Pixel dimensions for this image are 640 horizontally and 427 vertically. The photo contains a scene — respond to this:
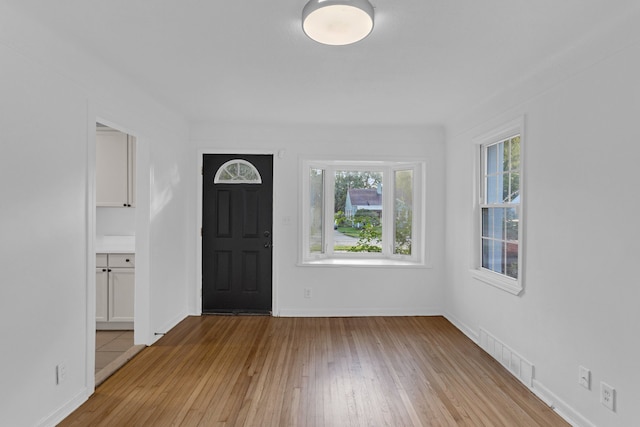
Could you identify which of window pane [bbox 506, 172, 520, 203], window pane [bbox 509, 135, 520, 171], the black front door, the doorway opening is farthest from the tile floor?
window pane [bbox 509, 135, 520, 171]

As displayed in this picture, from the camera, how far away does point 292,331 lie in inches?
155

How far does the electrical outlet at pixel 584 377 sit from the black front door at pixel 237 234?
320 centimetres

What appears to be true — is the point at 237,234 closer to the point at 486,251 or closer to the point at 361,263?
the point at 361,263

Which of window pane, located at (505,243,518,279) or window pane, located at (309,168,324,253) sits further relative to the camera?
window pane, located at (309,168,324,253)

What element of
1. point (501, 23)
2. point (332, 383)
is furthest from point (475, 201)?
point (332, 383)

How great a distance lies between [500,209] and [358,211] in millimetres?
2006

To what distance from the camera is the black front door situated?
→ 4492 mm

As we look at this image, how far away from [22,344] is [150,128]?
210 cm

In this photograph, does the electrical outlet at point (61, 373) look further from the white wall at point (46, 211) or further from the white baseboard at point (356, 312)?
the white baseboard at point (356, 312)

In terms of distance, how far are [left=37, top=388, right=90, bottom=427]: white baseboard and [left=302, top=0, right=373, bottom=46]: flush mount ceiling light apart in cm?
269

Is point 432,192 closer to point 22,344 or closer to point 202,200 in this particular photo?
point 202,200

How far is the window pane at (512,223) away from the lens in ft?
10.0

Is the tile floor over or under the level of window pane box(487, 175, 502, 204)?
under

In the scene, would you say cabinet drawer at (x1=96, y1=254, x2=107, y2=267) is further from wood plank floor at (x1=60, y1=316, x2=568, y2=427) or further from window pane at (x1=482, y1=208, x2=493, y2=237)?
window pane at (x1=482, y1=208, x2=493, y2=237)
